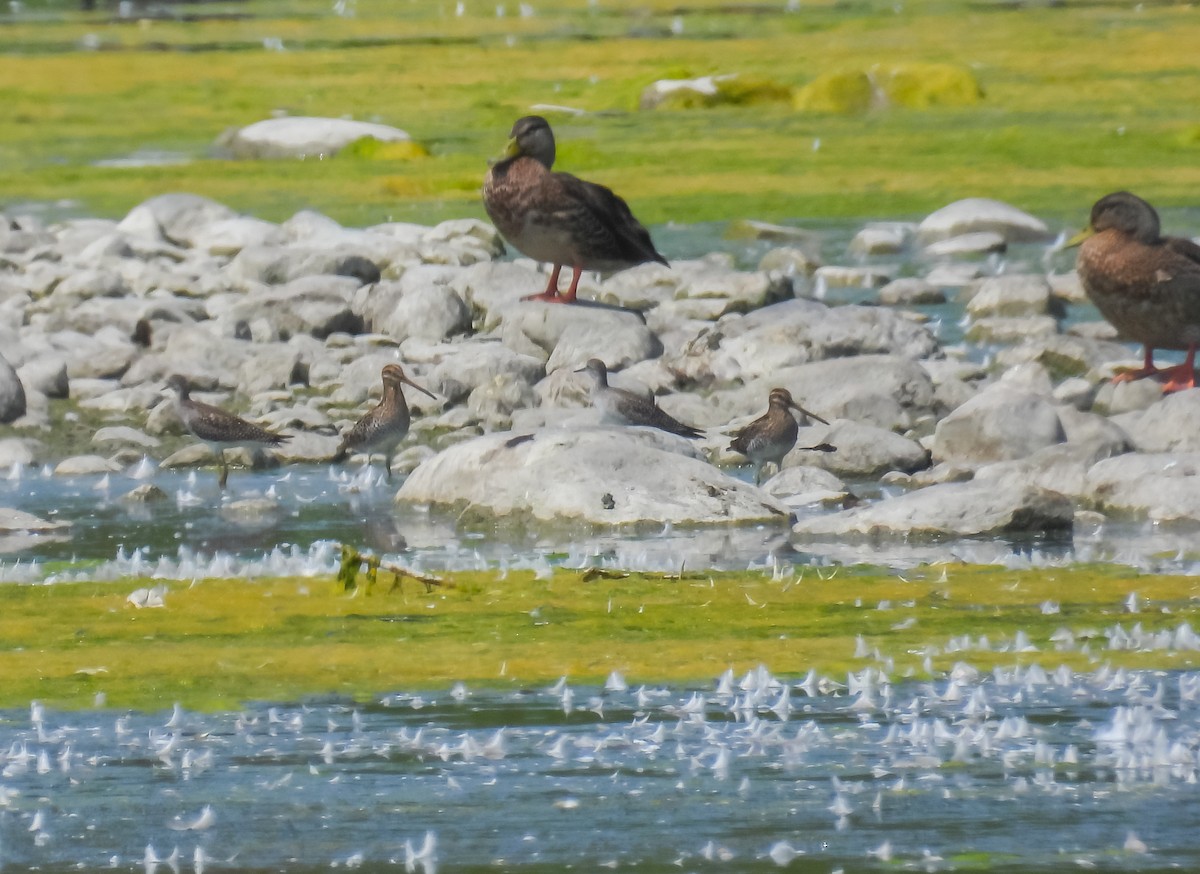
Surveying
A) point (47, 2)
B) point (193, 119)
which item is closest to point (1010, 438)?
point (193, 119)

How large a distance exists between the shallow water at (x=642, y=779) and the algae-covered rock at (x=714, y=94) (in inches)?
989

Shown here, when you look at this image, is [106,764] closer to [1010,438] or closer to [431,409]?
[1010,438]

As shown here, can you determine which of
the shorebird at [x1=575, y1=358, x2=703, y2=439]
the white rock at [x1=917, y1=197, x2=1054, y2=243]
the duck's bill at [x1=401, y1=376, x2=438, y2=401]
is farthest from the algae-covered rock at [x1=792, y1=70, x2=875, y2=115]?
the shorebird at [x1=575, y1=358, x2=703, y2=439]

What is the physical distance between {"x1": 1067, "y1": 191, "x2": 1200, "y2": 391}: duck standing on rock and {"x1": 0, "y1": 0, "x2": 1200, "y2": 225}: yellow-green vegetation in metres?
8.03

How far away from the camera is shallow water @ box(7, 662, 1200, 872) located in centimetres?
550

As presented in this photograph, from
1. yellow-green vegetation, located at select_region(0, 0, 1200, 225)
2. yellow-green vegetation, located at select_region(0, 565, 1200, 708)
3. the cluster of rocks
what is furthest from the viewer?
yellow-green vegetation, located at select_region(0, 0, 1200, 225)

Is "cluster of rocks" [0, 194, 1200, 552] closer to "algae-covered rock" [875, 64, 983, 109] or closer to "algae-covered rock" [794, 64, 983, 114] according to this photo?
"algae-covered rock" [794, 64, 983, 114]

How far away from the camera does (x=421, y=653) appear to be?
770 cm

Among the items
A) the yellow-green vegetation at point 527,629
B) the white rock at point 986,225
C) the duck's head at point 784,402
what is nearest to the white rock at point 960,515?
the yellow-green vegetation at point 527,629

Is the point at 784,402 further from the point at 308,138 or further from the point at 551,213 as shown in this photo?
the point at 308,138

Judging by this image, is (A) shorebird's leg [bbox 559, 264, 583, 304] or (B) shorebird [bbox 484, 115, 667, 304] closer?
(B) shorebird [bbox 484, 115, 667, 304]

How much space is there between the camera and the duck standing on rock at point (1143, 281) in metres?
13.2

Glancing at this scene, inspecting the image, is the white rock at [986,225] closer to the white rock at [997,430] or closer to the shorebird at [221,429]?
the white rock at [997,430]

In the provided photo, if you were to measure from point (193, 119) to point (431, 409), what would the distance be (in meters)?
19.3
